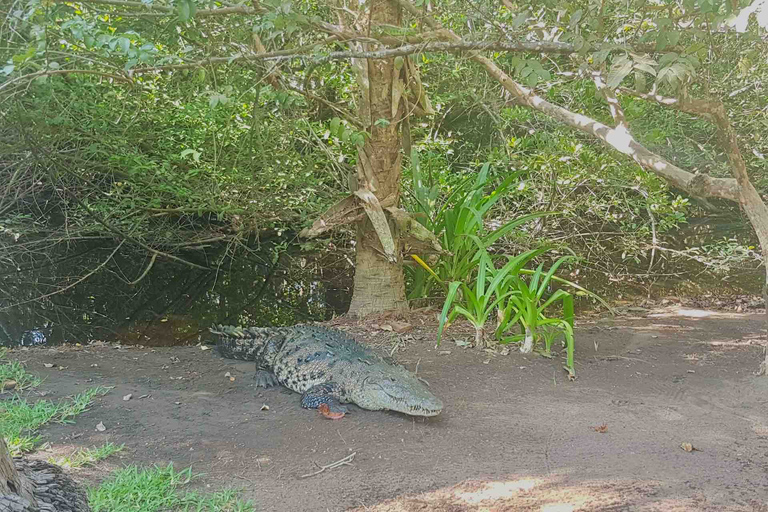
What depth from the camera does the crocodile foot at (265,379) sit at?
3.84 meters

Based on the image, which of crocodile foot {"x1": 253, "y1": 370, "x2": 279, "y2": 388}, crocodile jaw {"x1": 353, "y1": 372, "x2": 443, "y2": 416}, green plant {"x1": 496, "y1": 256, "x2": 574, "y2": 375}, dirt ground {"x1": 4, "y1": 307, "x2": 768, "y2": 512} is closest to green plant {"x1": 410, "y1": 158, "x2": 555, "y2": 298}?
green plant {"x1": 496, "y1": 256, "x2": 574, "y2": 375}

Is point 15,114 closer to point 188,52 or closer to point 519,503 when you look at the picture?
point 188,52

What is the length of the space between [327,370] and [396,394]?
0.66m

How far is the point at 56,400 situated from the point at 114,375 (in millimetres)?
552

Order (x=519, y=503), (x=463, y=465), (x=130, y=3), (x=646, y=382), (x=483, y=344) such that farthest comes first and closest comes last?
(x=483, y=344) → (x=646, y=382) → (x=130, y=3) → (x=463, y=465) → (x=519, y=503)

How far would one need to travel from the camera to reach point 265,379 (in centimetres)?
389

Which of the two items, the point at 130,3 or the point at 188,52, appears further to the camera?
the point at 188,52

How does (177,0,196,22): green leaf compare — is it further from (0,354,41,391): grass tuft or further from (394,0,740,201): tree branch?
(0,354,41,391): grass tuft

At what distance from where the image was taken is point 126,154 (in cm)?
544

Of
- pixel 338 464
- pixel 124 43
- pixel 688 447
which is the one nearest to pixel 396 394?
pixel 338 464

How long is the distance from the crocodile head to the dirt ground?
0.09 m

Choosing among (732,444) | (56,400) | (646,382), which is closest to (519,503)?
(732,444)

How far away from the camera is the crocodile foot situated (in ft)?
12.6

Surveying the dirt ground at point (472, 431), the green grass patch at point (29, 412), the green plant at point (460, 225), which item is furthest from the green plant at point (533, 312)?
the green grass patch at point (29, 412)
